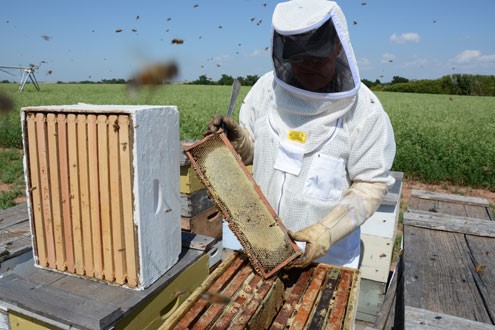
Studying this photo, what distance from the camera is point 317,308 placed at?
1.42 meters

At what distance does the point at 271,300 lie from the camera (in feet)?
4.83

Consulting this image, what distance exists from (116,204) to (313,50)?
113 cm

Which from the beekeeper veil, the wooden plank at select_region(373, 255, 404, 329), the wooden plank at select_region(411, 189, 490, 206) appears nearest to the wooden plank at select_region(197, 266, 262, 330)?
the beekeeper veil

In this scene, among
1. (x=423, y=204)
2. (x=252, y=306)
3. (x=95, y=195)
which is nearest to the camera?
(x=252, y=306)

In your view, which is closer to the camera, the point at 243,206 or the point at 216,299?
the point at 216,299

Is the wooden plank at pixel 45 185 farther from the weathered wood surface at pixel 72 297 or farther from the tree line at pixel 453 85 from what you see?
the tree line at pixel 453 85

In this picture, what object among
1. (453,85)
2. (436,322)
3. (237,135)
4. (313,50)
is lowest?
(453,85)

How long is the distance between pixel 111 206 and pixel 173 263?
48cm

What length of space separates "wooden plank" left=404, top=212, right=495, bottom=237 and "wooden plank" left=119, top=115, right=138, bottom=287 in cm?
145

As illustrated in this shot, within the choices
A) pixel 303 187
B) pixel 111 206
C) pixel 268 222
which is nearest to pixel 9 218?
pixel 111 206

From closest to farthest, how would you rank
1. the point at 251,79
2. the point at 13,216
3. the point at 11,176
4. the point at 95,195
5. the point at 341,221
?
1. the point at 95,195
2. the point at 341,221
3. the point at 13,216
4. the point at 11,176
5. the point at 251,79

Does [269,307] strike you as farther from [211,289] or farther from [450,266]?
[450,266]

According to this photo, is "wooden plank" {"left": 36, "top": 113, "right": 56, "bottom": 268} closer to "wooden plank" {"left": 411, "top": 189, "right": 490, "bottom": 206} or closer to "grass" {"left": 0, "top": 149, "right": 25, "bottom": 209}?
"wooden plank" {"left": 411, "top": 189, "right": 490, "bottom": 206}

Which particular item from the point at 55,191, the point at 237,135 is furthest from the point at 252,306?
the point at 237,135
